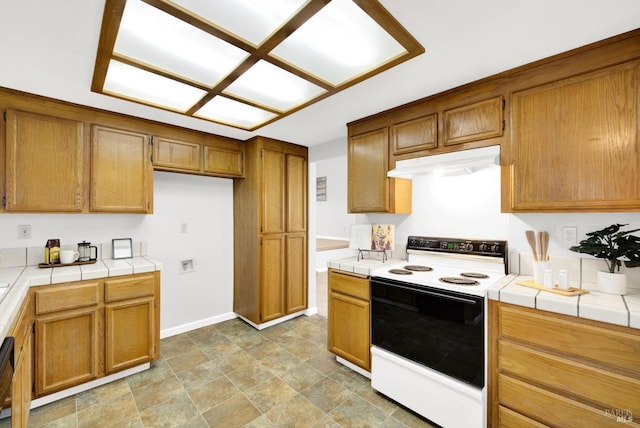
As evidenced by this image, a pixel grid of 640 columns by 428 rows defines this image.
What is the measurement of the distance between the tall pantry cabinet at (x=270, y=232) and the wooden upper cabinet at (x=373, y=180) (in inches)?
39.6

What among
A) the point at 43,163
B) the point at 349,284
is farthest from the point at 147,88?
the point at 349,284

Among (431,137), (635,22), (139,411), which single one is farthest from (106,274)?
(635,22)

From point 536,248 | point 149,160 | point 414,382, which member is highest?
point 149,160

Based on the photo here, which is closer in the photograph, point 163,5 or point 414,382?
point 163,5

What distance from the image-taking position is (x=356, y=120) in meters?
2.73

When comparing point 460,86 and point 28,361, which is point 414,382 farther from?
point 28,361

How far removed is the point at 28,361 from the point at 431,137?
3190mm

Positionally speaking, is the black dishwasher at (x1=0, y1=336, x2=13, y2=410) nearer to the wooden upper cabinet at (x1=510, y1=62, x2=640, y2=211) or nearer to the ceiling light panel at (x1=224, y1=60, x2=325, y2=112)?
the ceiling light panel at (x1=224, y1=60, x2=325, y2=112)

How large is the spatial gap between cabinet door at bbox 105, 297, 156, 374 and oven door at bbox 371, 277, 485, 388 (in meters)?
1.92

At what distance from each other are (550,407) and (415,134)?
1903mm

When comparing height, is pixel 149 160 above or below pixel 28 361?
above

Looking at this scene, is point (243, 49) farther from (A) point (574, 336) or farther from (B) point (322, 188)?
(B) point (322, 188)

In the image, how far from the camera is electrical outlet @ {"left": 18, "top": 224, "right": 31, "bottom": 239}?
2.37m

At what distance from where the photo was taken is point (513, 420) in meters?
1.60
